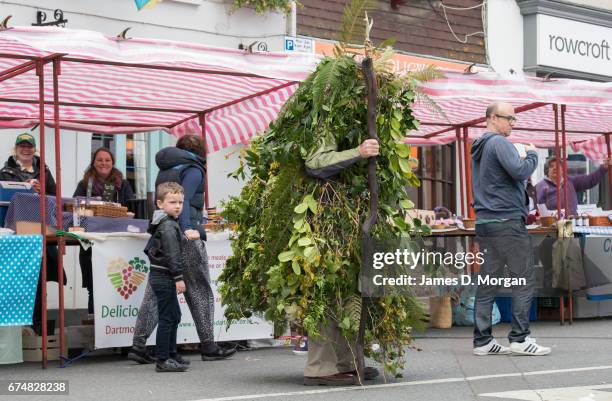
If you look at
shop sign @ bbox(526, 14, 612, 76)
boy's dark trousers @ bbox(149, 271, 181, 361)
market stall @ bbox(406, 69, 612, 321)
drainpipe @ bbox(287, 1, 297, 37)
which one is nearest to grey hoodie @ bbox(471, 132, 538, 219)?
market stall @ bbox(406, 69, 612, 321)

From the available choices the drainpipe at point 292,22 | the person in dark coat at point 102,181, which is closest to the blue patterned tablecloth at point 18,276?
the person in dark coat at point 102,181

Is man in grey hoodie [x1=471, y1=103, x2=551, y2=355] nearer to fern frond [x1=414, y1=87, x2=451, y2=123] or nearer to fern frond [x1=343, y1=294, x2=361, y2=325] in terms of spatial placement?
fern frond [x1=414, y1=87, x2=451, y2=123]

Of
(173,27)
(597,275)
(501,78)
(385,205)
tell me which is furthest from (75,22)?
(385,205)

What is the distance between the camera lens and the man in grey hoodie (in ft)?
31.9

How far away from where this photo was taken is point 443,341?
11641mm

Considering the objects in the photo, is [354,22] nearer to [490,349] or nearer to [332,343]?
[332,343]

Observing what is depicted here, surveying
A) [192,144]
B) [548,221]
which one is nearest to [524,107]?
[548,221]

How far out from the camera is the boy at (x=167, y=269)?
9484 millimetres

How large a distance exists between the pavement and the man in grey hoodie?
0.21 m

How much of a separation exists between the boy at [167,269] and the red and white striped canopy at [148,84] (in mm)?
1051

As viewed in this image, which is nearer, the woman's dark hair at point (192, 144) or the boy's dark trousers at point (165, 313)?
the boy's dark trousers at point (165, 313)

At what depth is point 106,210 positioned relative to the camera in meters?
10.8

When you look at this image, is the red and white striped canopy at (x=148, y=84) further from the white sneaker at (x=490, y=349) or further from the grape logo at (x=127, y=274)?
the white sneaker at (x=490, y=349)

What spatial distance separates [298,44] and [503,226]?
786 cm
